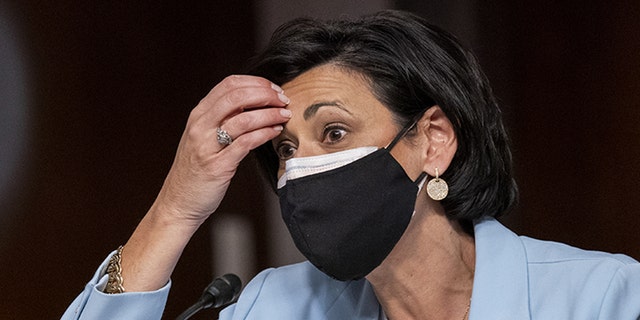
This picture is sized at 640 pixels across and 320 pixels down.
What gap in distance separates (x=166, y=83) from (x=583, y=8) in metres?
1.29

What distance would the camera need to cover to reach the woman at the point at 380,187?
6.07 ft

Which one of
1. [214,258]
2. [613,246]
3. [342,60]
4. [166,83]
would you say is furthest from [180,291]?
[342,60]

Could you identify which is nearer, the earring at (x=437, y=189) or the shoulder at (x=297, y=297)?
the earring at (x=437, y=189)

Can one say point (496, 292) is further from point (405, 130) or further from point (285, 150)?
point (285, 150)

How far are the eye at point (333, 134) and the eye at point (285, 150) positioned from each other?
0.29 feet

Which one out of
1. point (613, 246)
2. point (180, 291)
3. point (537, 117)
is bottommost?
point (180, 291)

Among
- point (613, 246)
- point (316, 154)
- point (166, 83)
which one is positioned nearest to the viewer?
point (316, 154)

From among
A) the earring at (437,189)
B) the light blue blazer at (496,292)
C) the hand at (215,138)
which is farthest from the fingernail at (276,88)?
the light blue blazer at (496,292)

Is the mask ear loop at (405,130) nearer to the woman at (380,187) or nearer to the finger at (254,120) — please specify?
the woman at (380,187)

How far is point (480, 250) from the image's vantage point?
1.96 metres

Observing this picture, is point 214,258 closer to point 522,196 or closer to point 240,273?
point 240,273

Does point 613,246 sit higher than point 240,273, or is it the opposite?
point 613,246

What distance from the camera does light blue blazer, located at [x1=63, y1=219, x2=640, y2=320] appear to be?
5.92 feet

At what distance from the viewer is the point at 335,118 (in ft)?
6.16
